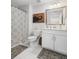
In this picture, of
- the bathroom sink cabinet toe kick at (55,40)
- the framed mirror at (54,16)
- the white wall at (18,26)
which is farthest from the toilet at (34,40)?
the bathroom sink cabinet toe kick at (55,40)

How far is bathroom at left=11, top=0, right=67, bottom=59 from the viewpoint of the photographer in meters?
3.44

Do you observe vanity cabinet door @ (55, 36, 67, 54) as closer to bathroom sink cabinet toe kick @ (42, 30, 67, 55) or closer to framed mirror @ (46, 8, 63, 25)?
bathroom sink cabinet toe kick @ (42, 30, 67, 55)

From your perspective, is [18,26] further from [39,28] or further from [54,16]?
[54,16]

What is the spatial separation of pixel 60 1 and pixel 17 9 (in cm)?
232

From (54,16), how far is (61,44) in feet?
4.90

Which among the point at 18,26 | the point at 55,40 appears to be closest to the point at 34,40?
the point at 18,26

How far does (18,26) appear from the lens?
208 inches

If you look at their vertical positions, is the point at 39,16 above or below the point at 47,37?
above

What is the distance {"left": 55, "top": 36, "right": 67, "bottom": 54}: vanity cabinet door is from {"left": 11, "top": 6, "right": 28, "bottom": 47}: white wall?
2250 millimetres

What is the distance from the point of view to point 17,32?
17.2ft

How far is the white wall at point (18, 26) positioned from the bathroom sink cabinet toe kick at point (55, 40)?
1666mm
